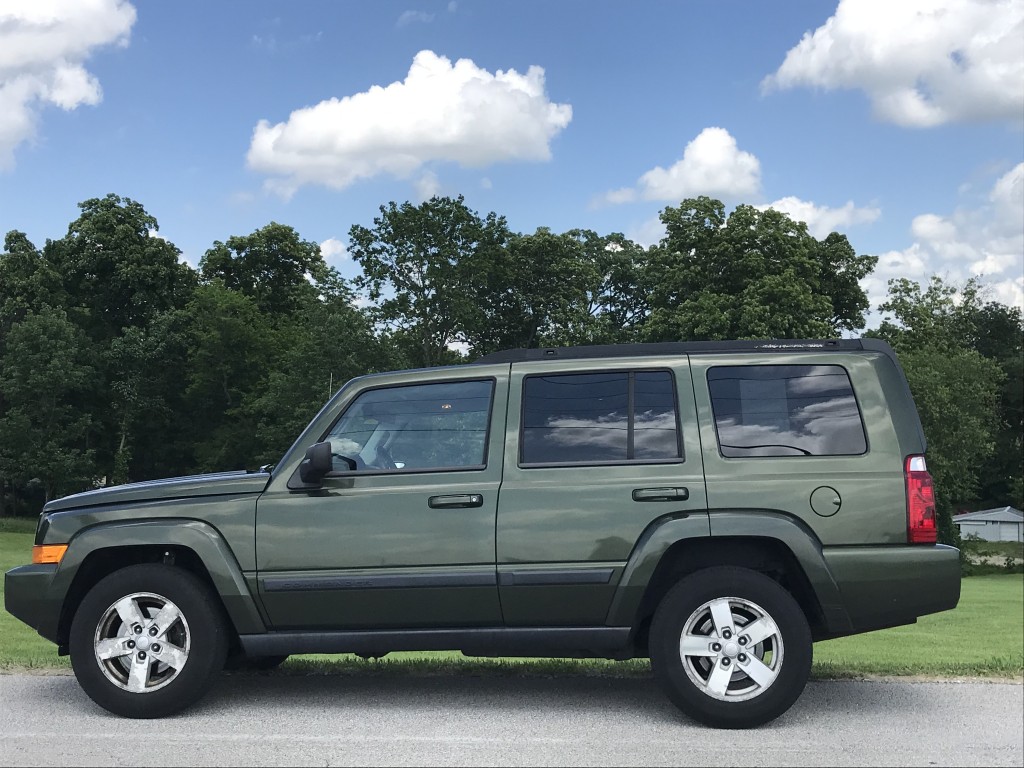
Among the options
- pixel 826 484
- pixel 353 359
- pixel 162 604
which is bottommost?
pixel 162 604

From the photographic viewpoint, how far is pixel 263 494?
237 inches

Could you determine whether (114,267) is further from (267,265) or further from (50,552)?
(50,552)

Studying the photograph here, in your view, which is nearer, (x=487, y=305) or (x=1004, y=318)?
(x=487, y=305)

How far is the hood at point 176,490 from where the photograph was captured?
6078mm

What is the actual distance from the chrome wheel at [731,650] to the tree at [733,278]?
106 feet

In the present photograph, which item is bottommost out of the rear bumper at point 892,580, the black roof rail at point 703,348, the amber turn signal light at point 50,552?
the rear bumper at point 892,580

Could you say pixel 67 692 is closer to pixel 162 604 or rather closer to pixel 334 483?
pixel 162 604

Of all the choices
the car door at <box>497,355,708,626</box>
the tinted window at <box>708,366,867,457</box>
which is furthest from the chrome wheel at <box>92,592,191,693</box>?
the tinted window at <box>708,366,867,457</box>

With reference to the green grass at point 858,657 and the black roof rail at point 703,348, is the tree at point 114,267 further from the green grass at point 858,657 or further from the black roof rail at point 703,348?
the black roof rail at point 703,348

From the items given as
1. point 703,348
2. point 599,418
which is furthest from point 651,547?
point 703,348

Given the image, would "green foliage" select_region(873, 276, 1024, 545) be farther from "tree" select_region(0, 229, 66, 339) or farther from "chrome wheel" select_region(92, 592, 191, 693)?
"tree" select_region(0, 229, 66, 339)

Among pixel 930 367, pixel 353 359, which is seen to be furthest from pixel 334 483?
pixel 930 367

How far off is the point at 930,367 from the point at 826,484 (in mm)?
45054

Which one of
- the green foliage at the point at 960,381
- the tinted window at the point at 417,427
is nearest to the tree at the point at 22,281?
the green foliage at the point at 960,381
